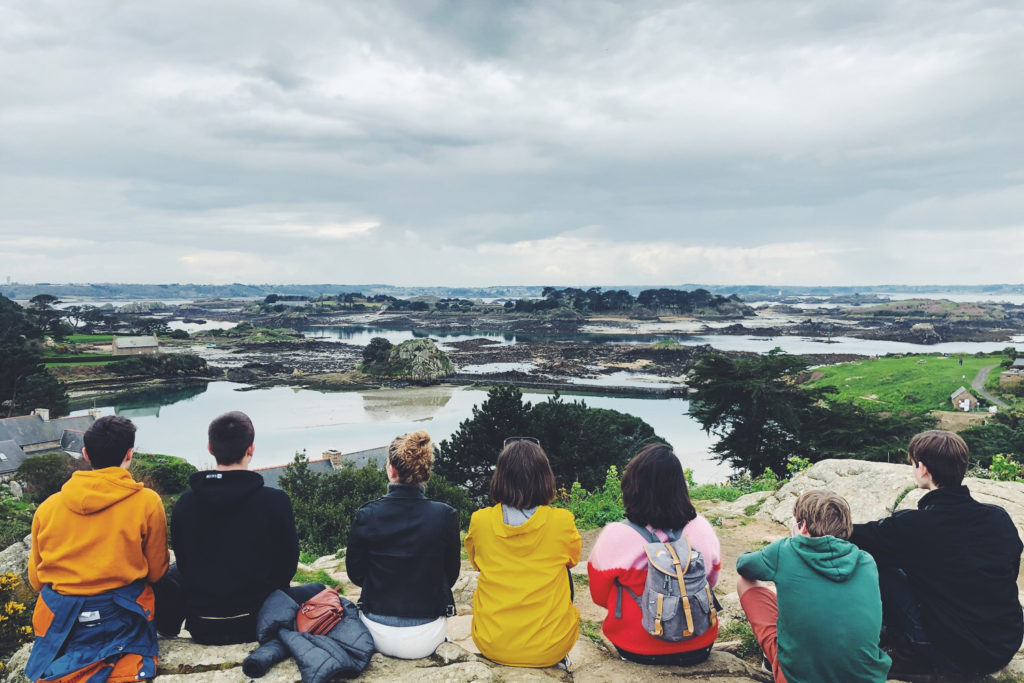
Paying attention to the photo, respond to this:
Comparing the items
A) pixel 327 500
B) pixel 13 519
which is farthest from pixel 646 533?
pixel 13 519

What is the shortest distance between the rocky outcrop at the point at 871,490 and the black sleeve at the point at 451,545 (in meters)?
3.51

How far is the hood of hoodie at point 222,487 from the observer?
9.60ft

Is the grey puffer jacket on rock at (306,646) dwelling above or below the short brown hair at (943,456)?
below

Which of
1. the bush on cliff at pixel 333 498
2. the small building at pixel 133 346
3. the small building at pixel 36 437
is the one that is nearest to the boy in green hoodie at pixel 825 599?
the bush on cliff at pixel 333 498

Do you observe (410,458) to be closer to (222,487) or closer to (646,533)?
(222,487)

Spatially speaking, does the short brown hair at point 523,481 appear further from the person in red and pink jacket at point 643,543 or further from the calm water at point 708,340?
the calm water at point 708,340

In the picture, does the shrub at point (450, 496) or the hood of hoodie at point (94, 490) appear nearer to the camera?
→ the hood of hoodie at point (94, 490)

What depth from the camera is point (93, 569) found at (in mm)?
2768

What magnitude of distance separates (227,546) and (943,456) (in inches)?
145

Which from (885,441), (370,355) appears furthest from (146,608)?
(370,355)

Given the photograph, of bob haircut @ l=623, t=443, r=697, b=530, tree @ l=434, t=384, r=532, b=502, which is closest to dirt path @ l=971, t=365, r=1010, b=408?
tree @ l=434, t=384, r=532, b=502

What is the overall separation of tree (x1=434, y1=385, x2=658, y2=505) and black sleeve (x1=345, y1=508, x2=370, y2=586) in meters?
10.9

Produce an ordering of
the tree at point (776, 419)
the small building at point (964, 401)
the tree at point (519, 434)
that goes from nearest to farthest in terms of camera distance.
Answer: the tree at point (519, 434) < the tree at point (776, 419) < the small building at point (964, 401)

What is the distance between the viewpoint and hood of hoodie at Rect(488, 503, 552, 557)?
9.76 feet
